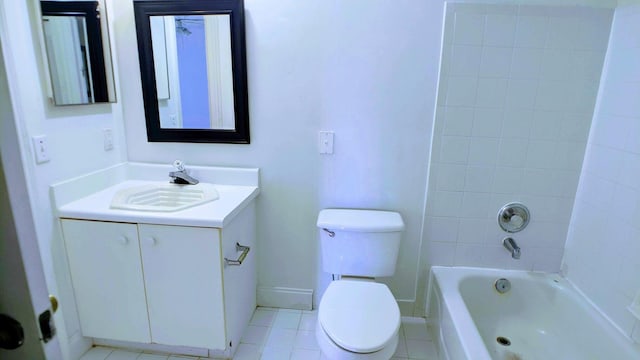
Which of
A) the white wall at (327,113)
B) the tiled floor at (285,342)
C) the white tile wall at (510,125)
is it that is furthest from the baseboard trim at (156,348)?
the white tile wall at (510,125)

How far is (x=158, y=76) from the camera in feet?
6.21

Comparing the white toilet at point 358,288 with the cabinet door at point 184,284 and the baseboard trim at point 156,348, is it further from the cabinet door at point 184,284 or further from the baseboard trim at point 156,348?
the baseboard trim at point 156,348

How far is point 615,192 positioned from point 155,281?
2.06m

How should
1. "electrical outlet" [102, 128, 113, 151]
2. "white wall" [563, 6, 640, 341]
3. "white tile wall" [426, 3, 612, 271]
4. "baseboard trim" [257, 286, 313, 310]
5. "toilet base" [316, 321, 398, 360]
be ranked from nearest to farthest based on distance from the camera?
1. "toilet base" [316, 321, 398, 360]
2. "white wall" [563, 6, 640, 341]
3. "white tile wall" [426, 3, 612, 271]
4. "electrical outlet" [102, 128, 113, 151]
5. "baseboard trim" [257, 286, 313, 310]

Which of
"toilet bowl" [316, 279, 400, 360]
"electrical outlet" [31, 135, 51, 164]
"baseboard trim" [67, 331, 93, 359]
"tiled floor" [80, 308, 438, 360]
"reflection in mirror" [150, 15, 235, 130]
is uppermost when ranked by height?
"reflection in mirror" [150, 15, 235, 130]

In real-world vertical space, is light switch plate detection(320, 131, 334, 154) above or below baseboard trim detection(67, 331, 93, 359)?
above

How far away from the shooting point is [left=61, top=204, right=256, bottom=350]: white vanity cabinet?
5.08ft

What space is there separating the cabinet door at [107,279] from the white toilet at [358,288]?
859mm

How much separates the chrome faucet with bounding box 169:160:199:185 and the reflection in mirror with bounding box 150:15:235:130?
210 mm

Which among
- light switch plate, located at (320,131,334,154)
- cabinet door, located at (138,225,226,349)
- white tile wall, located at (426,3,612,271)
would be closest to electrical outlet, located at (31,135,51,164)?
cabinet door, located at (138,225,226,349)

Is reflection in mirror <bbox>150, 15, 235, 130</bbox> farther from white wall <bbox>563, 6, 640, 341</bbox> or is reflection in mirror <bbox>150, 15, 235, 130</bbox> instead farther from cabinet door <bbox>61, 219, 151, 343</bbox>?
white wall <bbox>563, 6, 640, 341</bbox>

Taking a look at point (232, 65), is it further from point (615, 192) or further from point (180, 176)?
point (615, 192)

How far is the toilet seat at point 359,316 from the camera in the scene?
1330 mm

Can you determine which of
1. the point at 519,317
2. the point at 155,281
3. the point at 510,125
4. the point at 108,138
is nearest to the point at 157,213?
the point at 155,281
